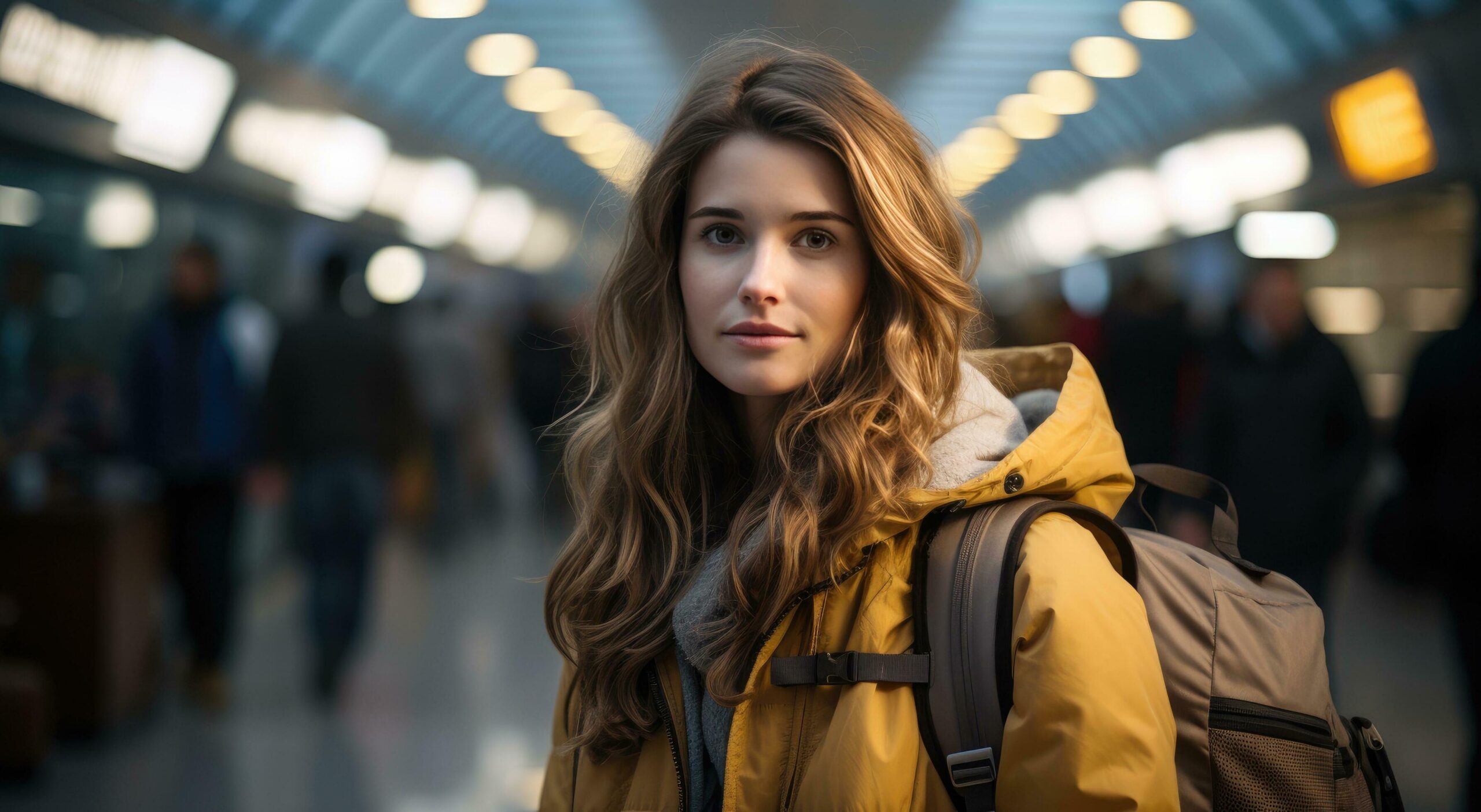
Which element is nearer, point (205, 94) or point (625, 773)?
point (625, 773)

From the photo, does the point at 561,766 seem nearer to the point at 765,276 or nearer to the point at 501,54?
the point at 765,276

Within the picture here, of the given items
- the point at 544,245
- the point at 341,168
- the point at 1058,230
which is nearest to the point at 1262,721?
the point at 341,168

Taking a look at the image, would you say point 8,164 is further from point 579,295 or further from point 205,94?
point 579,295

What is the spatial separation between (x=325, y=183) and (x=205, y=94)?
1.89 meters

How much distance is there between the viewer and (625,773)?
159 centimetres

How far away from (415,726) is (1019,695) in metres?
4.18

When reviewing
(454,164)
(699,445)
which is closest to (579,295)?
(454,164)

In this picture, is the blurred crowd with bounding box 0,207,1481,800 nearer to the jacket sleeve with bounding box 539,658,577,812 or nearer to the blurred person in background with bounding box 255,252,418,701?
the blurred person in background with bounding box 255,252,418,701

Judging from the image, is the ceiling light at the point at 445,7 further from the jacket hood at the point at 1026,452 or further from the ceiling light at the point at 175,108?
the jacket hood at the point at 1026,452

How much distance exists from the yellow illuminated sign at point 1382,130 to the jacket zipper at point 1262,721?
6398 mm

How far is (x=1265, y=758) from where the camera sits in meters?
1.36

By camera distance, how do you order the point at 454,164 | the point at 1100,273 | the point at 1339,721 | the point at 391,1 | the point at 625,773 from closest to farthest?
the point at 1339,721
the point at 625,773
the point at 391,1
the point at 454,164
the point at 1100,273

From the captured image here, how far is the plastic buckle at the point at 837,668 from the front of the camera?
52.4 inches

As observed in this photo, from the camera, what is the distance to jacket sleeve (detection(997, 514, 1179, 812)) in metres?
1.19
